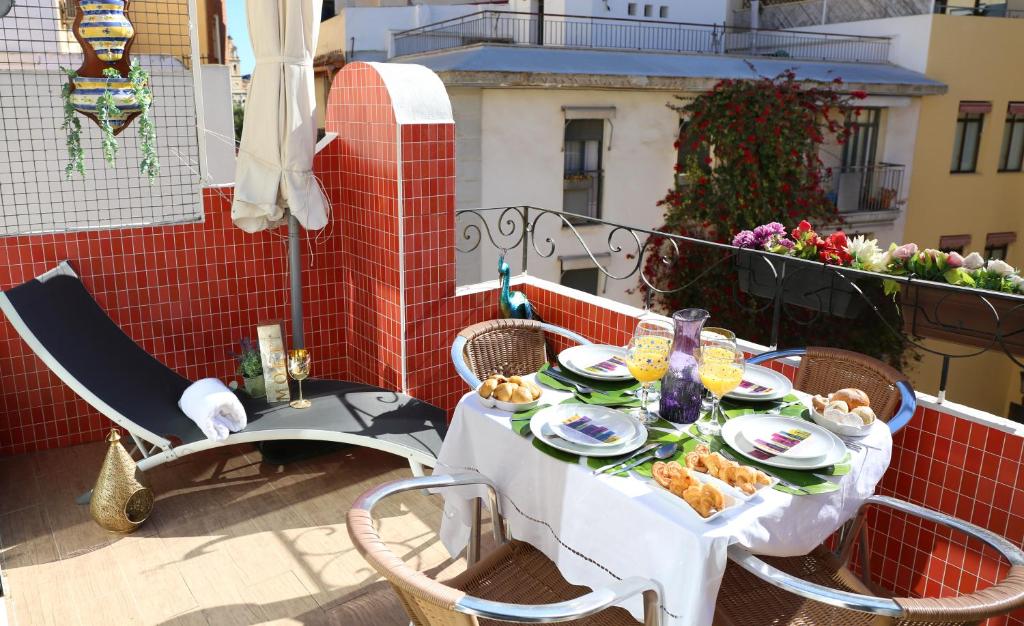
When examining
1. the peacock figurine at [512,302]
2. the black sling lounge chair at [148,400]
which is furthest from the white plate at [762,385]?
the peacock figurine at [512,302]

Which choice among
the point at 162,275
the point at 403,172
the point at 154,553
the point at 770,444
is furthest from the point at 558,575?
the point at 162,275

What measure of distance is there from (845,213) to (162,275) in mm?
11647

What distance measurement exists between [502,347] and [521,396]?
890mm

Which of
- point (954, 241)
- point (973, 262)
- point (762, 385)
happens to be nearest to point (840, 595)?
point (762, 385)

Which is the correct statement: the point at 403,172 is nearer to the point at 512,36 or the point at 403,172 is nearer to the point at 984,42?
the point at 512,36

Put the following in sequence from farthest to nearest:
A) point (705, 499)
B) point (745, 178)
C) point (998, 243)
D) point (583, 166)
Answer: point (998, 243) → point (583, 166) → point (745, 178) → point (705, 499)

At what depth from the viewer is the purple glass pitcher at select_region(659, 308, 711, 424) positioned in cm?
224

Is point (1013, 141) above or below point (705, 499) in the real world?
above

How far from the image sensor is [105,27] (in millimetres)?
3711

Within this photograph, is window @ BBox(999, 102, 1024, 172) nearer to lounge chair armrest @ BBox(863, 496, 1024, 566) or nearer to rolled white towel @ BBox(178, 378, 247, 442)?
lounge chair armrest @ BBox(863, 496, 1024, 566)

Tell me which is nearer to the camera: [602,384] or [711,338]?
[711,338]

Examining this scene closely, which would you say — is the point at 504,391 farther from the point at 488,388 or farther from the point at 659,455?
the point at 659,455

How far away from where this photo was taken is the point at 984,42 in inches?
548

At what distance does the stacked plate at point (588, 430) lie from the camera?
6.91 feet
